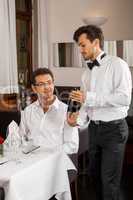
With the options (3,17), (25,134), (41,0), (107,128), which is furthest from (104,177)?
(41,0)

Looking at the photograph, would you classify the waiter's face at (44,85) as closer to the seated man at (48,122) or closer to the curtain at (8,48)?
the seated man at (48,122)

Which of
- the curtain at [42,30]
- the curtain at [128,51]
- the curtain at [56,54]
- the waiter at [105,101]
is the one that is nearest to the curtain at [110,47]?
the curtain at [128,51]

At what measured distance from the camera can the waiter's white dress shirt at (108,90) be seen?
2385mm

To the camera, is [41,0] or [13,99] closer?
[13,99]

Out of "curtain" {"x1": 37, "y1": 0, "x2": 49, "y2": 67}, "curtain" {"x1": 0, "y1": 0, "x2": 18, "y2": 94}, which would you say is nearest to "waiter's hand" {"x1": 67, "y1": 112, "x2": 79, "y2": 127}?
Result: "curtain" {"x1": 0, "y1": 0, "x2": 18, "y2": 94}

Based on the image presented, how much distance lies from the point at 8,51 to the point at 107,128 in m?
2.72

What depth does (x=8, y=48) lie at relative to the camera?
15.9 feet

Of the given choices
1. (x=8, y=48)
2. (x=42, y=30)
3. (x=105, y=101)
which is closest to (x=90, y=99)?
(x=105, y=101)

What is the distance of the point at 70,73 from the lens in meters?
5.93

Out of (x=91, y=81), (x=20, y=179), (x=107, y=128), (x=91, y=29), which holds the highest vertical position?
(x=91, y=29)

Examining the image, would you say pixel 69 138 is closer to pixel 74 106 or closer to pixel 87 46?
pixel 74 106

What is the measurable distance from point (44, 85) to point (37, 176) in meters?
0.66

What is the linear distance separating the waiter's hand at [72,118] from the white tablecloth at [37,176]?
0.21 meters

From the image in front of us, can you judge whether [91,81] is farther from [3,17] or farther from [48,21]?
[48,21]
